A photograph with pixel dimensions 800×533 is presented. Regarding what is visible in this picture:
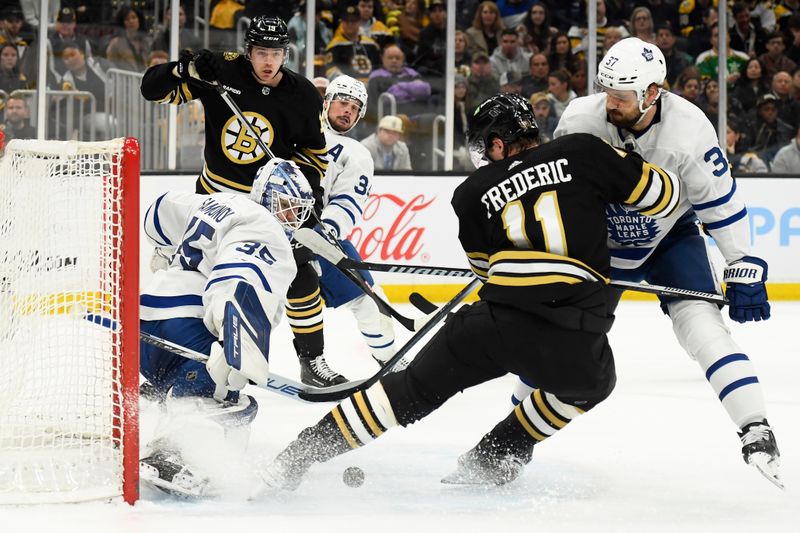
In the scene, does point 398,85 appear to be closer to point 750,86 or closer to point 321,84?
point 321,84

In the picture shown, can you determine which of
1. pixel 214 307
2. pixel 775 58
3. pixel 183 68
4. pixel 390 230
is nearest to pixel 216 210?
pixel 214 307

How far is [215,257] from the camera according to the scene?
2557mm

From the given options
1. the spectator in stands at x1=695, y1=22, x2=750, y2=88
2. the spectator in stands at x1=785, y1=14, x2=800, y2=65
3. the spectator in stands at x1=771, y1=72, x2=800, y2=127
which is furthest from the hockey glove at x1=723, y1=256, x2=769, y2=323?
the spectator in stands at x1=785, y1=14, x2=800, y2=65

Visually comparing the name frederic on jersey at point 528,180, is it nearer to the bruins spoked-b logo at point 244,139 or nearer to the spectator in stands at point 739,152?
the bruins spoked-b logo at point 244,139

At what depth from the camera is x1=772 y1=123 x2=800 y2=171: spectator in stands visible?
6.78m

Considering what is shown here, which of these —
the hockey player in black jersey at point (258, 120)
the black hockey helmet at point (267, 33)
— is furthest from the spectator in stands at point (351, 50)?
the black hockey helmet at point (267, 33)

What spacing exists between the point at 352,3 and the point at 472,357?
15.2 ft

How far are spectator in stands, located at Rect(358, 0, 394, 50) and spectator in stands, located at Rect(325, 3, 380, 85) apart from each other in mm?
24

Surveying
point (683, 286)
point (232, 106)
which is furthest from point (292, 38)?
point (683, 286)

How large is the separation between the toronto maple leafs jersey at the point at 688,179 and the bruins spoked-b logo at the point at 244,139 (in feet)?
4.11

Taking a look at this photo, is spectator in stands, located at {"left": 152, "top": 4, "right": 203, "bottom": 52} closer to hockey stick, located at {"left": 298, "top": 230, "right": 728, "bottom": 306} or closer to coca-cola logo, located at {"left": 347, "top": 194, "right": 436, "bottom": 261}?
coca-cola logo, located at {"left": 347, "top": 194, "right": 436, "bottom": 261}

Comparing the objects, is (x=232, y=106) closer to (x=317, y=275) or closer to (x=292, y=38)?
(x=317, y=275)

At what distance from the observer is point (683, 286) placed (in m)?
2.80

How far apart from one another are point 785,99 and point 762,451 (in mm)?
4959
